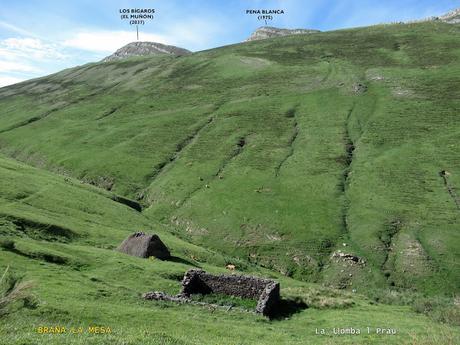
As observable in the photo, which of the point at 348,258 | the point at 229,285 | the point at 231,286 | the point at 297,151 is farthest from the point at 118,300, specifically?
the point at 297,151

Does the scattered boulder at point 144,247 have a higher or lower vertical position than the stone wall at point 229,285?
higher

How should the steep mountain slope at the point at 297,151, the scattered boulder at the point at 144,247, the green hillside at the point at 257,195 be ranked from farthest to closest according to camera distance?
the steep mountain slope at the point at 297,151 < the scattered boulder at the point at 144,247 < the green hillside at the point at 257,195

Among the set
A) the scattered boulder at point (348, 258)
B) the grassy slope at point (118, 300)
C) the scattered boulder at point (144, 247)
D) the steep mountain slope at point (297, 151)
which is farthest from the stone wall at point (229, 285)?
the scattered boulder at point (348, 258)

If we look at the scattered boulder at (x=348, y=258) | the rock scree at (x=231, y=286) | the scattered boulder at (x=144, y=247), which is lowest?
the scattered boulder at (x=348, y=258)

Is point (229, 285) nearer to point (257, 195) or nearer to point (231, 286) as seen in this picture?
point (231, 286)

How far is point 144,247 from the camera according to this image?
181 ft

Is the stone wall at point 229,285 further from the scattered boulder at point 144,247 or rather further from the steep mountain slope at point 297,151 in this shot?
the steep mountain slope at point 297,151

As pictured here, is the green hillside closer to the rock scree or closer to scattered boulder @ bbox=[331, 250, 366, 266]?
scattered boulder @ bbox=[331, 250, 366, 266]

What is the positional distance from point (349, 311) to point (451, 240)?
1321 inches

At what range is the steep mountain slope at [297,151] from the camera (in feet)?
233

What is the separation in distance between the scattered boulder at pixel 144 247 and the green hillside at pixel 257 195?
77.7 inches

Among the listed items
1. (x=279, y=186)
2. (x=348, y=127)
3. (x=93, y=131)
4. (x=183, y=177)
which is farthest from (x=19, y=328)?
(x=93, y=131)

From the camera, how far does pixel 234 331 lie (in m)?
31.8

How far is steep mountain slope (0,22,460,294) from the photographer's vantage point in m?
71.1
